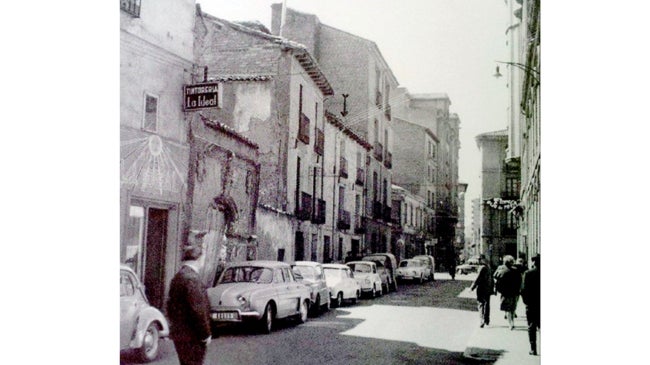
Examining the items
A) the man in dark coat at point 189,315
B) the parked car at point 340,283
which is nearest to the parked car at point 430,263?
the parked car at point 340,283

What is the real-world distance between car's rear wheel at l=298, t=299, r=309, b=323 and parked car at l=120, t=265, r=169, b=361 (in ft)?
2.24

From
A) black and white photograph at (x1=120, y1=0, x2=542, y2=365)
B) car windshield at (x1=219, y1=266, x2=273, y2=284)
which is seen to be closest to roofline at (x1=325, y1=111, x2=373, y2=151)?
black and white photograph at (x1=120, y1=0, x2=542, y2=365)

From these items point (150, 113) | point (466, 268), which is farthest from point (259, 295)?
point (150, 113)

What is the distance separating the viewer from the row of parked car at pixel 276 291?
3.58 metres

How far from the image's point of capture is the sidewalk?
299 cm

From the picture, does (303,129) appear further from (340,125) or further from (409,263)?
(409,263)

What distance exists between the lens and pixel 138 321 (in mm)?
3680

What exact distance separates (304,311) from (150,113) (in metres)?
1.38

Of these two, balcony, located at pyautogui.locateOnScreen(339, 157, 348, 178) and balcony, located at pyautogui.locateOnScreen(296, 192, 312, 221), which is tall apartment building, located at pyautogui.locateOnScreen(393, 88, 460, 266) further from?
balcony, located at pyautogui.locateOnScreen(296, 192, 312, 221)
